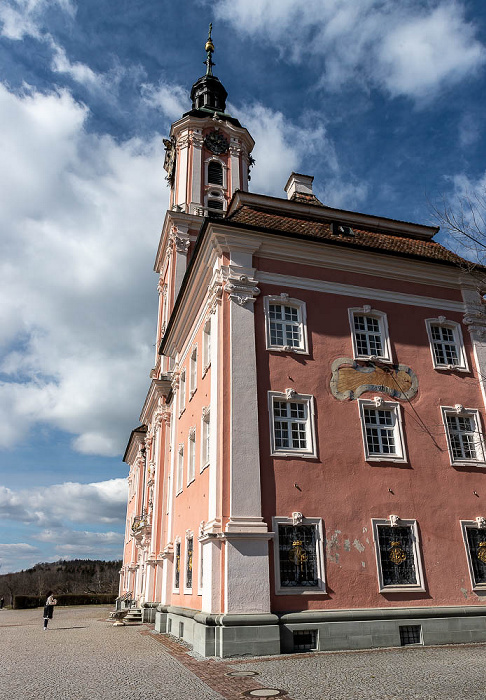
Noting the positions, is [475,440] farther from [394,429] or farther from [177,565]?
[177,565]

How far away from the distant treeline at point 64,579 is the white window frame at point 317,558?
9299cm

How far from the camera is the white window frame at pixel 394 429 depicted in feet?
57.3

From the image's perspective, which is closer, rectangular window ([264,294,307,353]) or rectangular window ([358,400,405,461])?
rectangular window ([358,400,405,461])

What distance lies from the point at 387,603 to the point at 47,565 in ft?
557

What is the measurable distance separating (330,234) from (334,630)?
1302 cm

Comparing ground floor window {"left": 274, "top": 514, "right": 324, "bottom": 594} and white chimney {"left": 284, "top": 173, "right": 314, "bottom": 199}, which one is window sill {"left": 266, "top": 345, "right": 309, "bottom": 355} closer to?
ground floor window {"left": 274, "top": 514, "right": 324, "bottom": 594}

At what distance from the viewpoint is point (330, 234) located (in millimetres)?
20875

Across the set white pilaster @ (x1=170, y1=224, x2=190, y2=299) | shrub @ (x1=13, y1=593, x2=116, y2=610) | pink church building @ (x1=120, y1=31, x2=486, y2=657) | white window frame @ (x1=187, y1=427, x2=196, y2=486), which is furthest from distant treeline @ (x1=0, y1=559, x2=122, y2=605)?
pink church building @ (x1=120, y1=31, x2=486, y2=657)

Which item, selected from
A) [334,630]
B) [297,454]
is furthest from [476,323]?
[334,630]

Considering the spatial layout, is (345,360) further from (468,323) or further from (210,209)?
(210,209)

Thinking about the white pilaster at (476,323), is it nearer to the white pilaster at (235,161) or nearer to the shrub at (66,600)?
the white pilaster at (235,161)

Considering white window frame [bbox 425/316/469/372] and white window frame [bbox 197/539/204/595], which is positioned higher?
white window frame [bbox 425/316/469/372]

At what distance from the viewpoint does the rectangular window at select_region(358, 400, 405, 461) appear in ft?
58.2

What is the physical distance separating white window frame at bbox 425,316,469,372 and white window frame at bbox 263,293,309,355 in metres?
4.73
